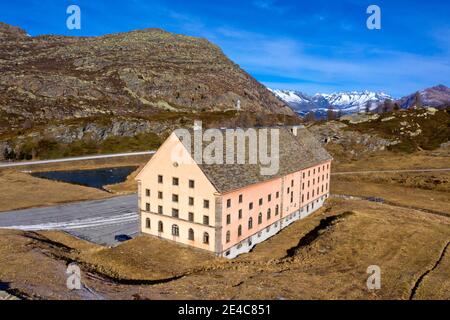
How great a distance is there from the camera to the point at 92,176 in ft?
397

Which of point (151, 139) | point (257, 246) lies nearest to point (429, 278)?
point (257, 246)

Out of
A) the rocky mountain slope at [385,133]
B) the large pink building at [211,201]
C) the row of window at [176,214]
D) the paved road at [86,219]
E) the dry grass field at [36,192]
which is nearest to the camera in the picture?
the large pink building at [211,201]

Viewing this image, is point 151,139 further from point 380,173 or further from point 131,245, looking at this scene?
point 131,245

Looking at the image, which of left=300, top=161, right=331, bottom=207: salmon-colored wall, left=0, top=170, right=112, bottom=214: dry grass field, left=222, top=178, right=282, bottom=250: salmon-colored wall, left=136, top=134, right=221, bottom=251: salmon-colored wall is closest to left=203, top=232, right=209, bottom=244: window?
left=136, top=134, right=221, bottom=251: salmon-colored wall

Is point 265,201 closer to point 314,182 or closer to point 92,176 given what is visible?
point 314,182

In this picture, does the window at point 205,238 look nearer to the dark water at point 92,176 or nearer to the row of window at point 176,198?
the row of window at point 176,198

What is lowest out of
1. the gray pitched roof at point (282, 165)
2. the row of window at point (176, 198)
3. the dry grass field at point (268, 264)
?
the dry grass field at point (268, 264)

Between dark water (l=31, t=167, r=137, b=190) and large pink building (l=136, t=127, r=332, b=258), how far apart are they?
56281 mm

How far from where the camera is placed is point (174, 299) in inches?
1328

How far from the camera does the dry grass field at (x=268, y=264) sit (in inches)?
1452

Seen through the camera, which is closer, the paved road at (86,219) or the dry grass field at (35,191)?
the paved road at (86,219)

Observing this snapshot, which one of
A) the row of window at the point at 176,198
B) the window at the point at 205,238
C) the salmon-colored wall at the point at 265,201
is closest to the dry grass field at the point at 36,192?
the row of window at the point at 176,198

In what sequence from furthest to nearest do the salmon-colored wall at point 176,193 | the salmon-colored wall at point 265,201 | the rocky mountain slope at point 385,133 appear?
the rocky mountain slope at point 385,133 < the salmon-colored wall at point 265,201 < the salmon-colored wall at point 176,193
